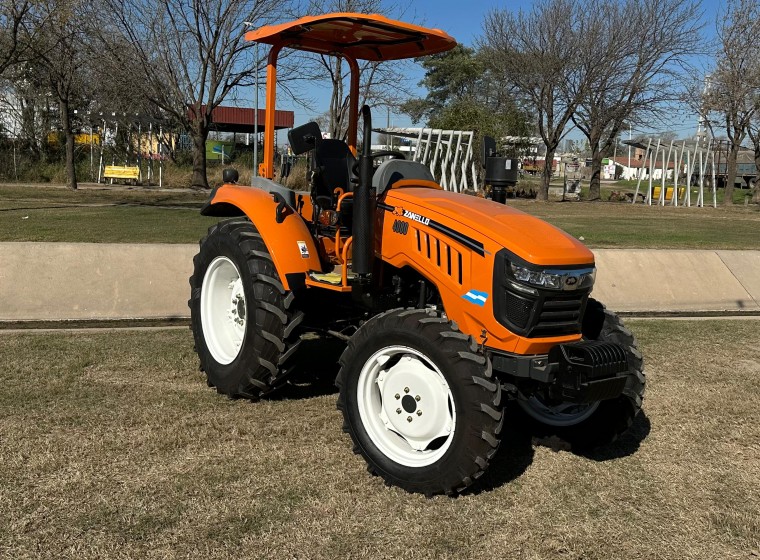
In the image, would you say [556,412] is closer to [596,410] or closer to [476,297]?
[596,410]

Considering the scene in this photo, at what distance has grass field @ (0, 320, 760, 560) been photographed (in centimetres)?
312

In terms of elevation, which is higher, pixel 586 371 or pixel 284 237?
pixel 284 237

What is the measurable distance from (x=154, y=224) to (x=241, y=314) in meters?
8.67

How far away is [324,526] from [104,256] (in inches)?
213

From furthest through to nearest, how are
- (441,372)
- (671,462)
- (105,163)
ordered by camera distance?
(105,163)
(671,462)
(441,372)

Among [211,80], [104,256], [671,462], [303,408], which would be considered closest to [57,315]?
[104,256]

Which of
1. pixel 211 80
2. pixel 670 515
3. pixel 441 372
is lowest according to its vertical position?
pixel 670 515

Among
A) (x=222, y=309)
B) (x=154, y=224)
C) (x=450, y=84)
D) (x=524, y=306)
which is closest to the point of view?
(x=524, y=306)

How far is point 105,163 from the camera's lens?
32.4 m

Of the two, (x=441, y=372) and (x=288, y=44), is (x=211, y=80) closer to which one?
(x=288, y=44)

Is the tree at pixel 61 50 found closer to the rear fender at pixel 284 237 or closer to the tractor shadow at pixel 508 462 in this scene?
the rear fender at pixel 284 237

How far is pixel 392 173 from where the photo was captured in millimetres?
4398

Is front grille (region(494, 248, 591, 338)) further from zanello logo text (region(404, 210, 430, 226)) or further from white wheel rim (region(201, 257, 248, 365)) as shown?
white wheel rim (region(201, 257, 248, 365))

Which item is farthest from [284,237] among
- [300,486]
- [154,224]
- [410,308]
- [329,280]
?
[154,224]
